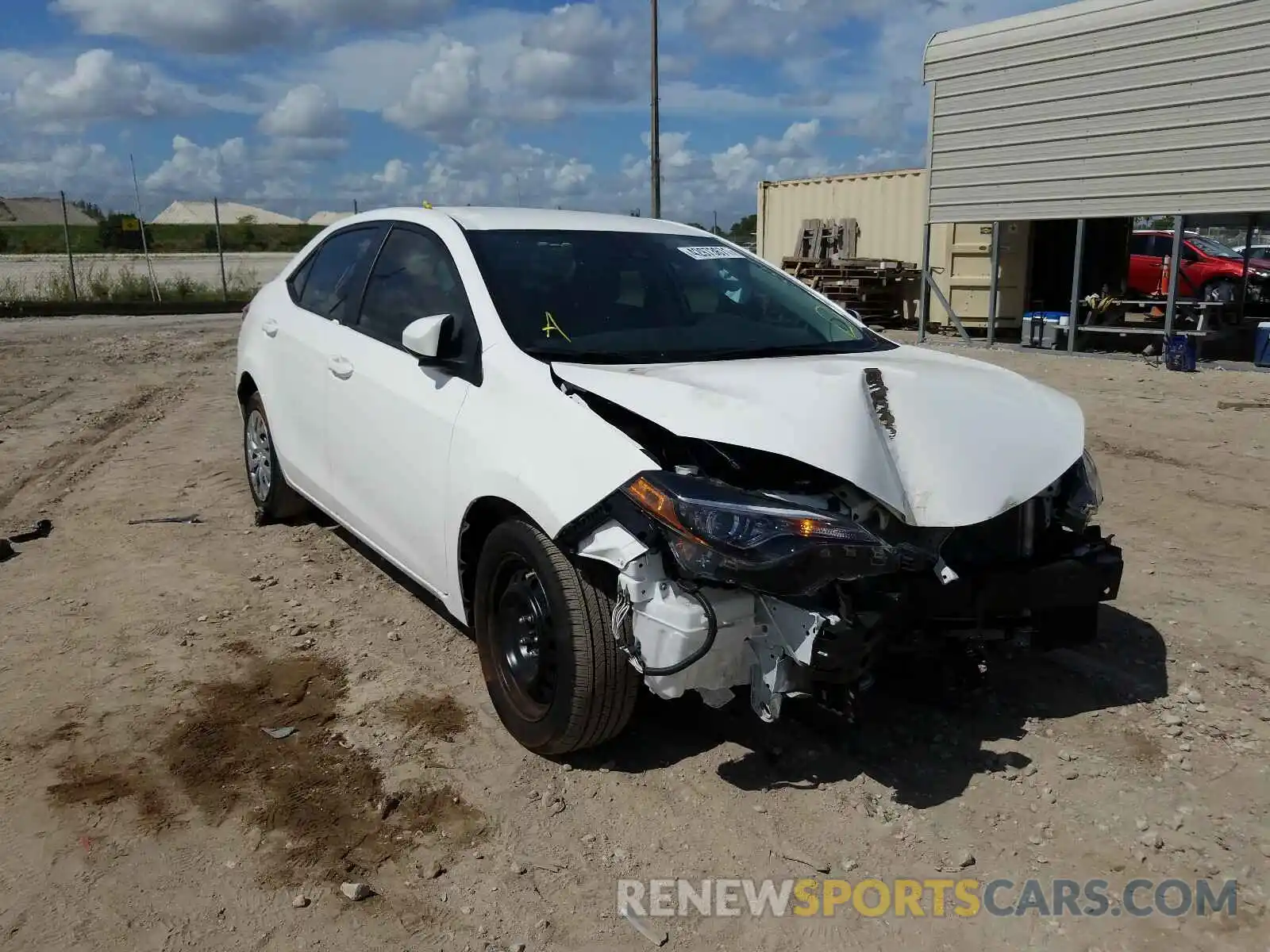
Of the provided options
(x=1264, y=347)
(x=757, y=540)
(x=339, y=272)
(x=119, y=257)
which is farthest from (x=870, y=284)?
(x=119, y=257)

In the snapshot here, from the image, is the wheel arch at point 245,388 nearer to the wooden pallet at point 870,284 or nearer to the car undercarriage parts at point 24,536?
the car undercarriage parts at point 24,536

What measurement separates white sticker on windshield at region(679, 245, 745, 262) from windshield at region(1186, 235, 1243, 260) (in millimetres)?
17998

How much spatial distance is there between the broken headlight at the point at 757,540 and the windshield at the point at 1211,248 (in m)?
19.8

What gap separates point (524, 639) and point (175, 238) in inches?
2317

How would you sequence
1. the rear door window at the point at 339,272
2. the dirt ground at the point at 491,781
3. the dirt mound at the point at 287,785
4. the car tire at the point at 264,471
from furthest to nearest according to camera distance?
the car tire at the point at 264,471 → the rear door window at the point at 339,272 → the dirt mound at the point at 287,785 → the dirt ground at the point at 491,781

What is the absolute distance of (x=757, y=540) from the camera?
2.73 meters

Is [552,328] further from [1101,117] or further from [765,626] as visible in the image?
[1101,117]

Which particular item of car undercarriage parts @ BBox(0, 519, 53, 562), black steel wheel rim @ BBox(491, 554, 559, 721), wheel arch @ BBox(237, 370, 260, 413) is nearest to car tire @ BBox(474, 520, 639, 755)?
black steel wheel rim @ BBox(491, 554, 559, 721)

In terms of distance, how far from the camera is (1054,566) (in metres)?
3.22

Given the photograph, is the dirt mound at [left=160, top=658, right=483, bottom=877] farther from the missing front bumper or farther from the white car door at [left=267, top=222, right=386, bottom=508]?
the white car door at [left=267, top=222, right=386, bottom=508]

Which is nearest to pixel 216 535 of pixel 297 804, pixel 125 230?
pixel 297 804

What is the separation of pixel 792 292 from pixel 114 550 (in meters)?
3.86

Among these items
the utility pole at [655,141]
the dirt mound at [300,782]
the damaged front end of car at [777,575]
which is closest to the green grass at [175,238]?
the utility pole at [655,141]

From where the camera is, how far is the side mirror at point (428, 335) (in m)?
→ 3.59
